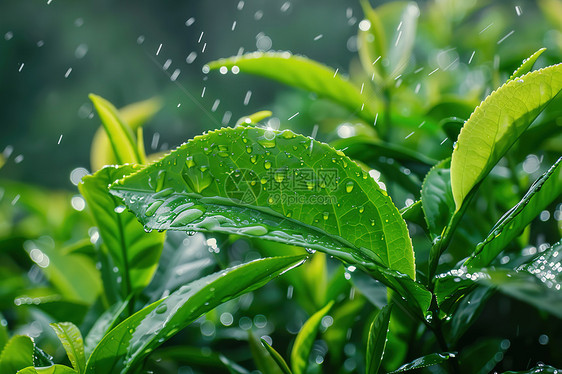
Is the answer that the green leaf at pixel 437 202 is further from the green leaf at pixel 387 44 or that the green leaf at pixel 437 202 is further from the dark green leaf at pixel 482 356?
the green leaf at pixel 387 44

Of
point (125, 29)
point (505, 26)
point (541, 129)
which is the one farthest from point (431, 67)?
point (125, 29)

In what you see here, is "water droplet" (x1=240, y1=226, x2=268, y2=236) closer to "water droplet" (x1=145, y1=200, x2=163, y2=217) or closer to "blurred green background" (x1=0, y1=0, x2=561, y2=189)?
"water droplet" (x1=145, y1=200, x2=163, y2=217)

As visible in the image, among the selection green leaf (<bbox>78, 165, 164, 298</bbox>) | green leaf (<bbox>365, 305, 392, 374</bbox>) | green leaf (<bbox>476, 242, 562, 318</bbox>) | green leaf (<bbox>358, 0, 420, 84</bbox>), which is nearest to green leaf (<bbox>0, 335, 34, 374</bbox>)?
green leaf (<bbox>78, 165, 164, 298</bbox>)

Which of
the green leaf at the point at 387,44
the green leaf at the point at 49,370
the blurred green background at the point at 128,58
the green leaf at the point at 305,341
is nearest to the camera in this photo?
the green leaf at the point at 49,370

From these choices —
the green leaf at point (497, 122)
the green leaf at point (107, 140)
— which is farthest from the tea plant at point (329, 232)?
the green leaf at point (107, 140)

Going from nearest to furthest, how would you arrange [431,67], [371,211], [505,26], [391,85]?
1. [371,211]
2. [391,85]
3. [431,67]
4. [505,26]

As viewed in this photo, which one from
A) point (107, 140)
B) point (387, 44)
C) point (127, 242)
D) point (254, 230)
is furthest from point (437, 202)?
point (107, 140)

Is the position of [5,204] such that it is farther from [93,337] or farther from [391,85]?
[391,85]
